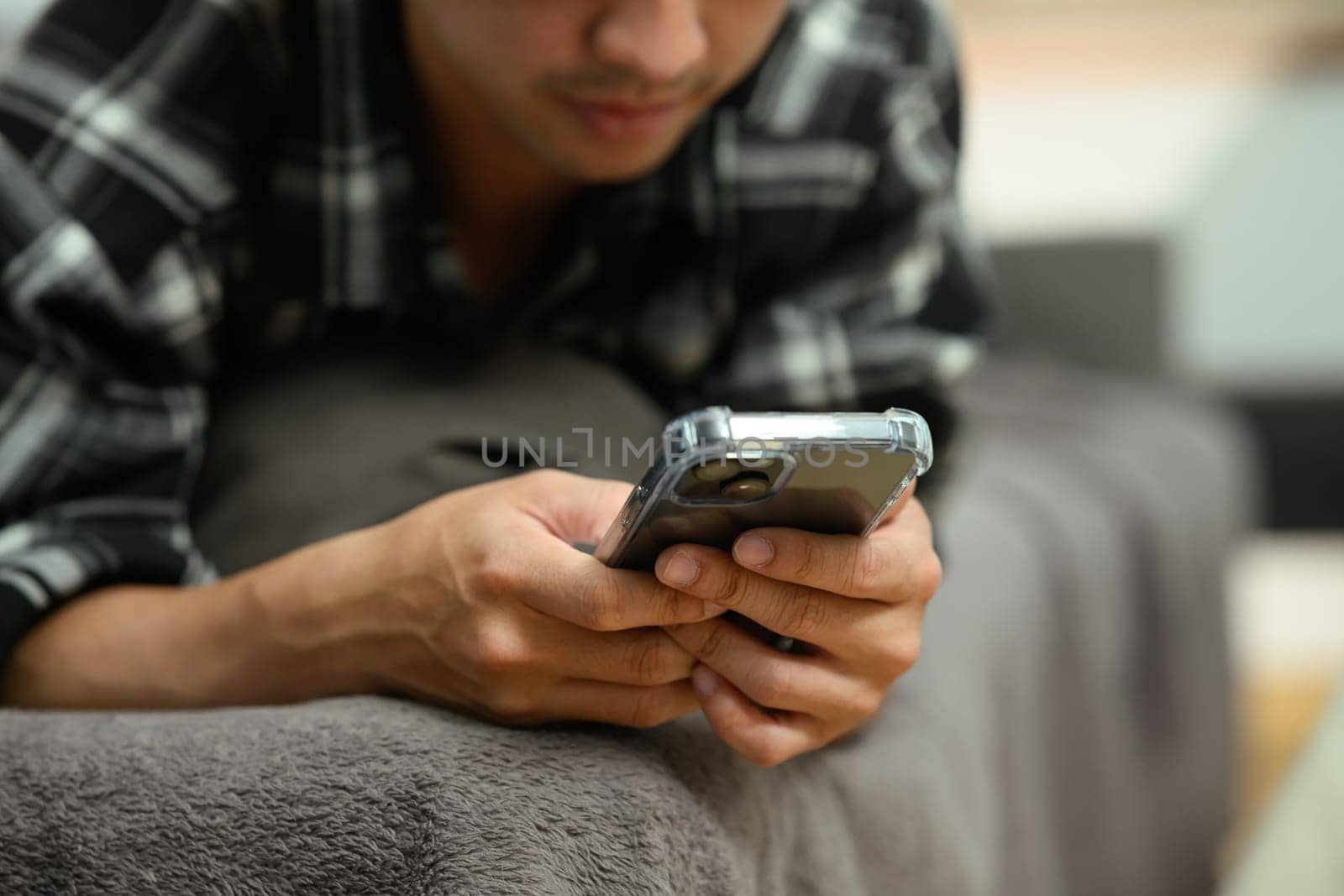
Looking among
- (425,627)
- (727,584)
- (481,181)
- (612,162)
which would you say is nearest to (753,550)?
(727,584)

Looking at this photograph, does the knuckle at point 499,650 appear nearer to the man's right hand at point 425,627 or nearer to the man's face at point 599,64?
the man's right hand at point 425,627

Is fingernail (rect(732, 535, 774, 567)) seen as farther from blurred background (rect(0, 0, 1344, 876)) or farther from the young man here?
blurred background (rect(0, 0, 1344, 876))

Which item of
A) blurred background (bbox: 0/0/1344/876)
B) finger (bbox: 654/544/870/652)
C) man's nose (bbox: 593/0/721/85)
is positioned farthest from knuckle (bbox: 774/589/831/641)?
blurred background (bbox: 0/0/1344/876)

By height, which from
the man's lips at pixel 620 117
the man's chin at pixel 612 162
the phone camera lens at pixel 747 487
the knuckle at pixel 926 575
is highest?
the man's lips at pixel 620 117

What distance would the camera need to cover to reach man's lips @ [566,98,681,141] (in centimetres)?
48

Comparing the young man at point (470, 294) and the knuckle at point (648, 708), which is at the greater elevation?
the young man at point (470, 294)

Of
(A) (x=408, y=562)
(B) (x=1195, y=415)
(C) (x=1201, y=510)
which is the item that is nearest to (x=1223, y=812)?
(C) (x=1201, y=510)

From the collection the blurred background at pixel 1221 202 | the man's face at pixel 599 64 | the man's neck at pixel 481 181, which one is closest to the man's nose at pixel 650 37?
the man's face at pixel 599 64

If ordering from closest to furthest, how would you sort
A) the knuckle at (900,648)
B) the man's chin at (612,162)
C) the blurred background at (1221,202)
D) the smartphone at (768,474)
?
the smartphone at (768,474), the knuckle at (900,648), the man's chin at (612,162), the blurred background at (1221,202)

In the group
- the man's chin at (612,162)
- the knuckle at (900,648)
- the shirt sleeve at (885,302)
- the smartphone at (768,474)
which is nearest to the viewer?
the smartphone at (768,474)

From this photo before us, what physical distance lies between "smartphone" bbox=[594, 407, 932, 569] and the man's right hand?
37 millimetres

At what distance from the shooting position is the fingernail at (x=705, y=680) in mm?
382

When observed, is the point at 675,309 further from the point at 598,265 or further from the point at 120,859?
the point at 120,859

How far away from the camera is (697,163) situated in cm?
60
